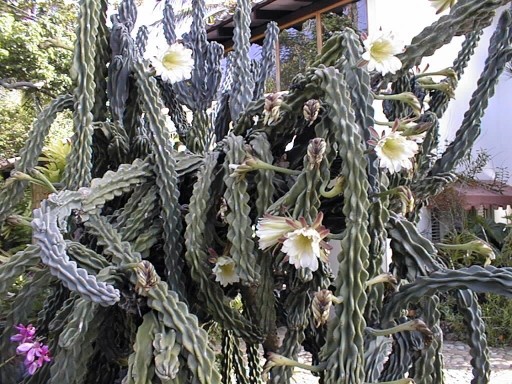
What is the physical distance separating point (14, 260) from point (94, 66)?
457 millimetres

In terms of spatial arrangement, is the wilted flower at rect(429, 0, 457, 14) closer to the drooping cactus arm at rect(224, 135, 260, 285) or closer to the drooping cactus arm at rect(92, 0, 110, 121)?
the drooping cactus arm at rect(224, 135, 260, 285)

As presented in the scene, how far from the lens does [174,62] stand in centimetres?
122

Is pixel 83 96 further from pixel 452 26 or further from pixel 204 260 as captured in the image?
pixel 452 26

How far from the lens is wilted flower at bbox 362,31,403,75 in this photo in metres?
0.92

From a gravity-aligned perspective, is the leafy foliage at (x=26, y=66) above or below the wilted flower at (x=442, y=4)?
below

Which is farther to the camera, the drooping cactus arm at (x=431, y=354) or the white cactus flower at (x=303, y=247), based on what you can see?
the drooping cactus arm at (x=431, y=354)

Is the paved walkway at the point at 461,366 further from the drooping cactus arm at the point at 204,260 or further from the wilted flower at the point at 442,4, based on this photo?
the wilted flower at the point at 442,4

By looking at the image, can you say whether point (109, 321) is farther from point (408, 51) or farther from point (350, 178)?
point (408, 51)

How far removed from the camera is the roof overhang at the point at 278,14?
5.67 m

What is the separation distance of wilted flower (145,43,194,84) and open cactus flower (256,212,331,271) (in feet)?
1.72

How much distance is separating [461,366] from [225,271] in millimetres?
3469

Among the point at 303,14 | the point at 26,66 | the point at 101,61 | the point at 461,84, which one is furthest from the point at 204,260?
the point at 461,84

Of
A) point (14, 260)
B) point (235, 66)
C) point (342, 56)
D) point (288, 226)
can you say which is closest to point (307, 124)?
point (342, 56)

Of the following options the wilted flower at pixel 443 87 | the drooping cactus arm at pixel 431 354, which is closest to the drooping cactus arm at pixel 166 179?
the drooping cactus arm at pixel 431 354
